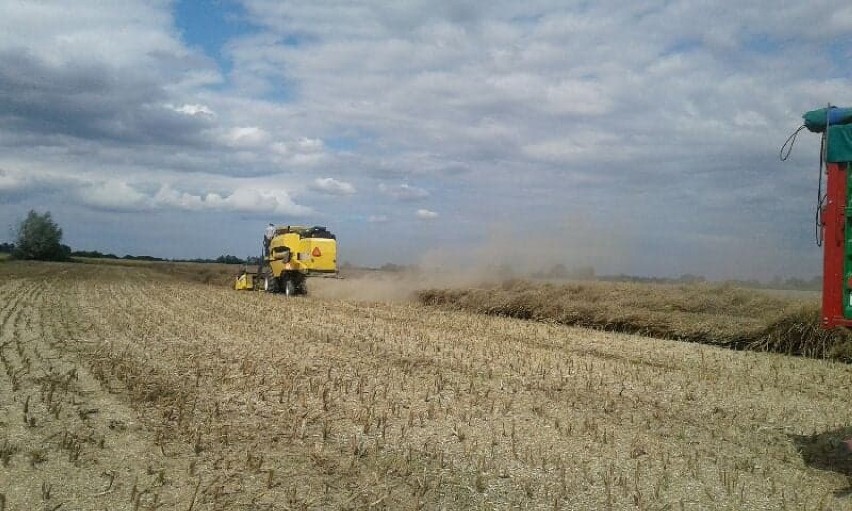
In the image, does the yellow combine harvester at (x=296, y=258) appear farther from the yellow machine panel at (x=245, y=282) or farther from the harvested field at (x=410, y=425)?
the harvested field at (x=410, y=425)

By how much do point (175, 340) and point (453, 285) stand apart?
12089 millimetres

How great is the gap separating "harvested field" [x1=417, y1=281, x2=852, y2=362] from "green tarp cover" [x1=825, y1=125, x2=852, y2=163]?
7.34m

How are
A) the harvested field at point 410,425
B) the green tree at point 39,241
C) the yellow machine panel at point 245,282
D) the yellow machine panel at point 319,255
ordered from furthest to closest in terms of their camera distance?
the green tree at point 39,241
the yellow machine panel at point 245,282
the yellow machine panel at point 319,255
the harvested field at point 410,425

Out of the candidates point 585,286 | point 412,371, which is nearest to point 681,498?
point 412,371

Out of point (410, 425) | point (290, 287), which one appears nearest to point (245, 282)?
point (290, 287)

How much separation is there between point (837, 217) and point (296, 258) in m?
22.9

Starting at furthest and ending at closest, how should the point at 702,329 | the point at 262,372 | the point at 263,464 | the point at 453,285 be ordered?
the point at 453,285 < the point at 702,329 < the point at 262,372 < the point at 263,464

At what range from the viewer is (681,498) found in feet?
17.3

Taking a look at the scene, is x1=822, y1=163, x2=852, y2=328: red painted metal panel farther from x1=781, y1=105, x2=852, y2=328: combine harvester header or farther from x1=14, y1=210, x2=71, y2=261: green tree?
x1=14, y1=210, x2=71, y2=261: green tree

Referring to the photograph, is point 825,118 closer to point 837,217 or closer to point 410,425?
point 837,217

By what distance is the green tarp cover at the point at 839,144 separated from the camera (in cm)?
588

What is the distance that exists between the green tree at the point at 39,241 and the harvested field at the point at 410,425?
3437 inches

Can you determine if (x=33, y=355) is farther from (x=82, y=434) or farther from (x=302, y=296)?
(x=302, y=296)

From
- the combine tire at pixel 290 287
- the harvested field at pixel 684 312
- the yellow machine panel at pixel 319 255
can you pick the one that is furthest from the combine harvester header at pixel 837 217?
the combine tire at pixel 290 287
